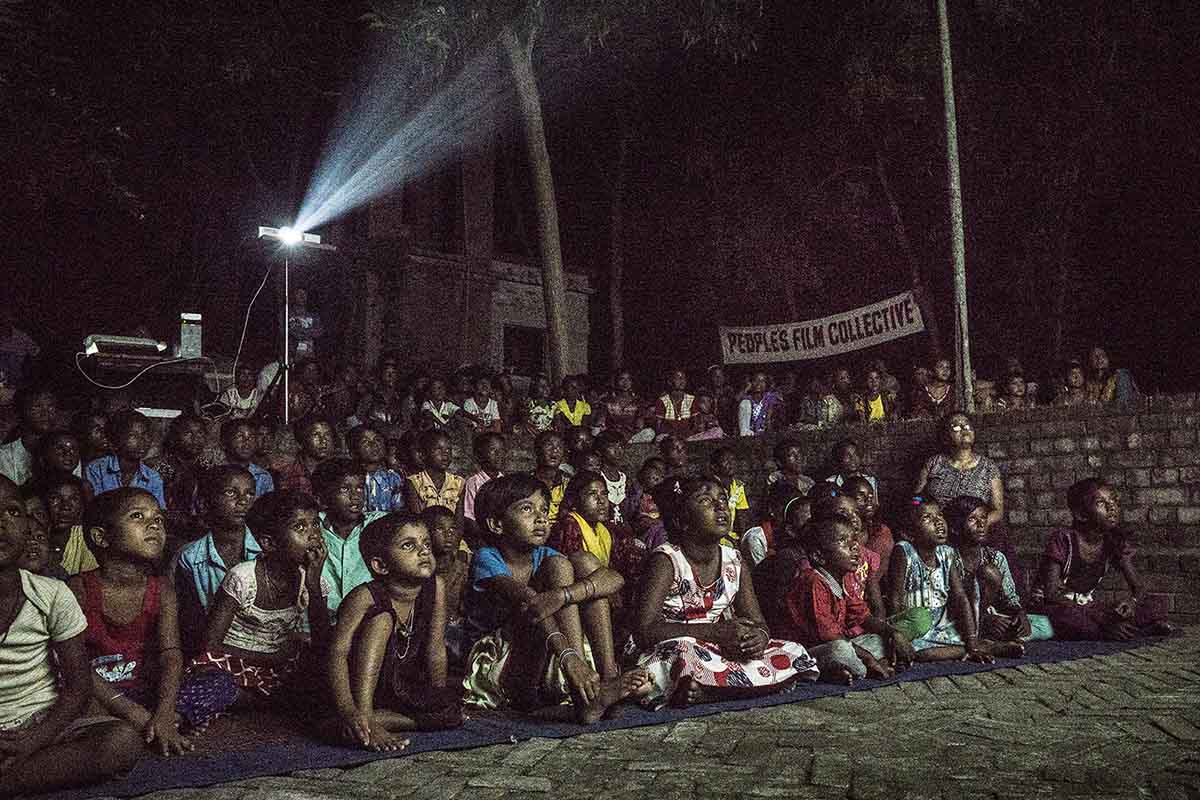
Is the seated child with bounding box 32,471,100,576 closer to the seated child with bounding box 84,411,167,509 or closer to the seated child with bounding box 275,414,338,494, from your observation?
the seated child with bounding box 84,411,167,509

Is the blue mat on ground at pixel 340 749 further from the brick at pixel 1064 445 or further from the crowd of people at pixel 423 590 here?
the brick at pixel 1064 445

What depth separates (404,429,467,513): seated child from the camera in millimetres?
8172

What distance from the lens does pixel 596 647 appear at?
5.09 metres

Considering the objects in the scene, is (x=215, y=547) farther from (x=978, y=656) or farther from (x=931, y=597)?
(x=978, y=656)

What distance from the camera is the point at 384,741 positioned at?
4.18m

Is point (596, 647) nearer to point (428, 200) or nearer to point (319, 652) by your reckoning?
point (319, 652)

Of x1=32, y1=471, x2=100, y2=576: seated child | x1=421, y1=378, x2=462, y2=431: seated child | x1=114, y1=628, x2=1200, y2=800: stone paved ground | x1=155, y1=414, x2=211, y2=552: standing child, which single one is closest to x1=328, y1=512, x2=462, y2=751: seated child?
x1=114, y1=628, x2=1200, y2=800: stone paved ground

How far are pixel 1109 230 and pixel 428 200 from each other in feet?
40.7

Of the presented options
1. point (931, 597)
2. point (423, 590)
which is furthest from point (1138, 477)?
point (423, 590)

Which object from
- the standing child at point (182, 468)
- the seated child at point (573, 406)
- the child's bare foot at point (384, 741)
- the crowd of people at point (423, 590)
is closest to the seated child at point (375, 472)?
the crowd of people at point (423, 590)

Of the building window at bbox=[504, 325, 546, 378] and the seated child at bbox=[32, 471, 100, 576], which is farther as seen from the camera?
the building window at bbox=[504, 325, 546, 378]

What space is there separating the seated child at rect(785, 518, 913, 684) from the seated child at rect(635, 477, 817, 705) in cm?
38

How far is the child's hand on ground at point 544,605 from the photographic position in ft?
15.8

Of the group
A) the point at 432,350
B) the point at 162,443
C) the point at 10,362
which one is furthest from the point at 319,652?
the point at 432,350
